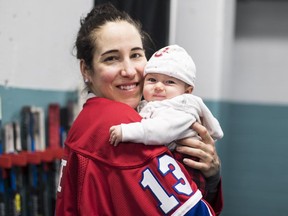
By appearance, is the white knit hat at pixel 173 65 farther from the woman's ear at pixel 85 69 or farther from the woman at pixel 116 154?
the woman's ear at pixel 85 69

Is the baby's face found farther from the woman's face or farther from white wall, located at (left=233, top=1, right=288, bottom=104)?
white wall, located at (left=233, top=1, right=288, bottom=104)

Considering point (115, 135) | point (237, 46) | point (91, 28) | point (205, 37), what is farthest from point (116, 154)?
point (237, 46)

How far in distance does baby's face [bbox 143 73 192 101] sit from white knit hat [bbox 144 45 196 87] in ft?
0.07

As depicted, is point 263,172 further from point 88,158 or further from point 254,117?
point 88,158

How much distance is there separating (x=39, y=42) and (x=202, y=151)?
3.77 ft

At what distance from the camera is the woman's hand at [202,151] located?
44.1 inches

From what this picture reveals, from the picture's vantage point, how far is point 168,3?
2.51 m

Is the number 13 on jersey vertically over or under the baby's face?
under

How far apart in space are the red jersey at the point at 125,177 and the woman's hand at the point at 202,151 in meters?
0.11

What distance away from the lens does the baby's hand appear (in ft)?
3.16

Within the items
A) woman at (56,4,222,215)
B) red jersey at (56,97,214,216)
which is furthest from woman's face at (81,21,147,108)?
red jersey at (56,97,214,216)

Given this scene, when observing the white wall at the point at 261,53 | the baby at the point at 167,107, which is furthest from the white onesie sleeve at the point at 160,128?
the white wall at the point at 261,53

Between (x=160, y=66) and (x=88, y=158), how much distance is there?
1.21 feet

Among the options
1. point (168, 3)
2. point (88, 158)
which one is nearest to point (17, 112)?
point (88, 158)
